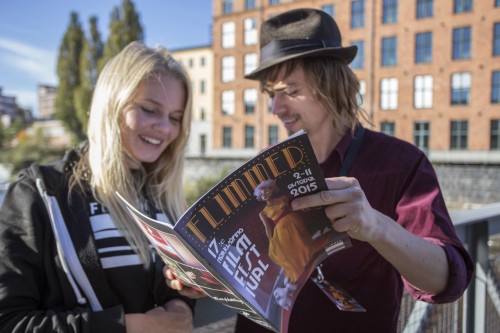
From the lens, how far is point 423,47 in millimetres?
28781

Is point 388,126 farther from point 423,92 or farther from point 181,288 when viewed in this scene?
point 181,288

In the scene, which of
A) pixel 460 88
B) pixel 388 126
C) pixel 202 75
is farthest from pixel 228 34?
pixel 460 88

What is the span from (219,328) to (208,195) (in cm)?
104

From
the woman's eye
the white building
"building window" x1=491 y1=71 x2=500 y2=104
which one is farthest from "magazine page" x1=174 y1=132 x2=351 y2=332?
the white building

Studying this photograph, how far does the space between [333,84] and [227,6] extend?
3743 cm

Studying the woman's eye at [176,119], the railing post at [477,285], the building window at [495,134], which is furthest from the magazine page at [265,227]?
the building window at [495,134]

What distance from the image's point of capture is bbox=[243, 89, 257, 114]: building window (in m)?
34.9

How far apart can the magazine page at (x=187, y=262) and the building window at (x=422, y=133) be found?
29641mm

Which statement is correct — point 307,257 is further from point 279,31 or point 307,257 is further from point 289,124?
point 279,31

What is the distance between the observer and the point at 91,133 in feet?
5.37

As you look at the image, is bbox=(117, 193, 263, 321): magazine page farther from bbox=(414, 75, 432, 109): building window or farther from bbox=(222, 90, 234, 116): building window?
bbox=(222, 90, 234, 116): building window

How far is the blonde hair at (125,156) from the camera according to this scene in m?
1.52

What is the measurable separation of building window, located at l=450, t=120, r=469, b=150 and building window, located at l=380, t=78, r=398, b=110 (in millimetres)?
3902

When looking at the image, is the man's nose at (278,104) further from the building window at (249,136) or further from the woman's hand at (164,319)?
the building window at (249,136)
